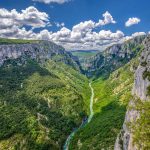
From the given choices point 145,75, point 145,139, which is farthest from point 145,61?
point 145,139

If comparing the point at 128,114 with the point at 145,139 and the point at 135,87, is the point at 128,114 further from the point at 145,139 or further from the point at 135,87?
the point at 145,139

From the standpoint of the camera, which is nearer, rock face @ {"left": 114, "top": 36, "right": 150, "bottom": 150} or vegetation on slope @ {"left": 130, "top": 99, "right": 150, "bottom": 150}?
vegetation on slope @ {"left": 130, "top": 99, "right": 150, "bottom": 150}

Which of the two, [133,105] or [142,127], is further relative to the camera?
[133,105]

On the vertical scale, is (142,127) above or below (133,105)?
below

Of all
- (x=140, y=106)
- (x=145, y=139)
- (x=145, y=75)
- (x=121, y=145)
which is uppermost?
(x=145, y=75)

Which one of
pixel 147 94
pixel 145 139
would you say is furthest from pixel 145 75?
pixel 145 139

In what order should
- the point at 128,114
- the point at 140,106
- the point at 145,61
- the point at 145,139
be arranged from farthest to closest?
the point at 145,61 < the point at 128,114 < the point at 140,106 < the point at 145,139

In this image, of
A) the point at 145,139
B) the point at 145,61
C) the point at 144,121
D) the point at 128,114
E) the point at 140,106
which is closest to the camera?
the point at 145,139

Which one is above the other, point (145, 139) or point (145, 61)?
point (145, 61)

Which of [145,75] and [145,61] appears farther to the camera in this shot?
[145,61]

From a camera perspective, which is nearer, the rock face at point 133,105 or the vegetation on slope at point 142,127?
the vegetation on slope at point 142,127
